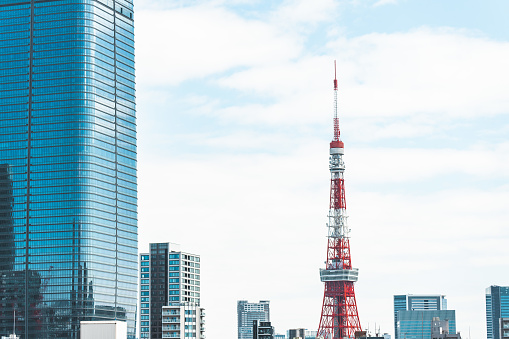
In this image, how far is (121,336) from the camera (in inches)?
7259

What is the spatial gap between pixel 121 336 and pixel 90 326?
6.55 meters

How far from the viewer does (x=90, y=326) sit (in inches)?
7239
